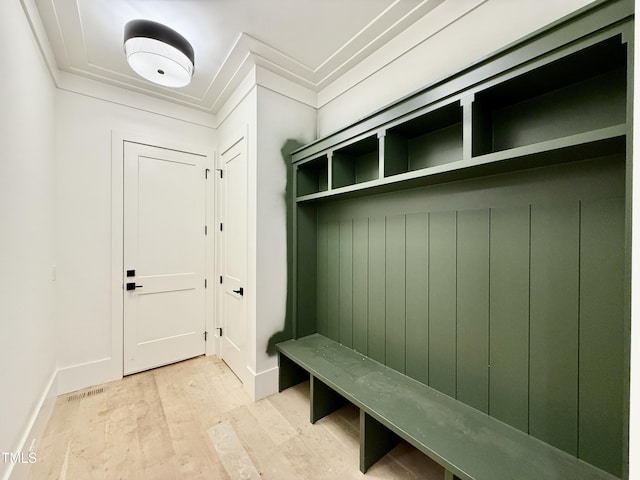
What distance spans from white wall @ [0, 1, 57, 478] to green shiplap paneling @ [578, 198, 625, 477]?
2.65m

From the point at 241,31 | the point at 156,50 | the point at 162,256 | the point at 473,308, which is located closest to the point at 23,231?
the point at 162,256

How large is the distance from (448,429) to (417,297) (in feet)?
2.33

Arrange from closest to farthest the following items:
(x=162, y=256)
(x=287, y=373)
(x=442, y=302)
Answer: (x=442, y=302), (x=287, y=373), (x=162, y=256)

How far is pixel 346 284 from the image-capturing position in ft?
7.41

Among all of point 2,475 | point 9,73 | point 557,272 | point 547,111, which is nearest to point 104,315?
point 2,475

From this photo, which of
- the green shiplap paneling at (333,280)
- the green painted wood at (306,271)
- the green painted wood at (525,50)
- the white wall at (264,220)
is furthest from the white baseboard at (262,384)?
the green painted wood at (525,50)

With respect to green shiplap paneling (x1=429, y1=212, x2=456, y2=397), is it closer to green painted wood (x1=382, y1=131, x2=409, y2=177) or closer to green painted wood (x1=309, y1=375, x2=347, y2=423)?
green painted wood (x1=382, y1=131, x2=409, y2=177)

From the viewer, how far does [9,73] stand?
1.37 m

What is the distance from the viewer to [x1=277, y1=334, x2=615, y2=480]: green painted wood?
1.09m

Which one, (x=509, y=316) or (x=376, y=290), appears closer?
(x=509, y=316)

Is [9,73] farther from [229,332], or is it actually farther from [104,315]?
[229,332]

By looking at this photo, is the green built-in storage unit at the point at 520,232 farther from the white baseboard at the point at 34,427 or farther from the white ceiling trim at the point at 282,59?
the white baseboard at the point at 34,427

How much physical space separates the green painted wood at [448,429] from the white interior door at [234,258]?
0.88 m

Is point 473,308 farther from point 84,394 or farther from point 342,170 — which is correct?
point 84,394
